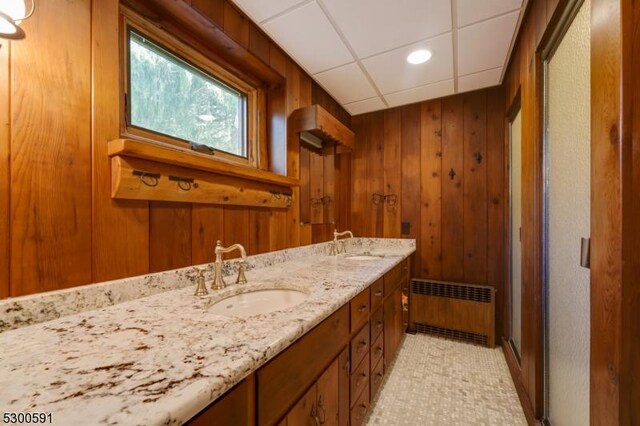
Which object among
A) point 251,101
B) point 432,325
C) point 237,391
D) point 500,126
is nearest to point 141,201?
point 237,391

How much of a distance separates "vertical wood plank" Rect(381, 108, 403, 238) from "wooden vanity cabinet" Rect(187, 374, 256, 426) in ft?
7.23

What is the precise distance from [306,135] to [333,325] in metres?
1.45

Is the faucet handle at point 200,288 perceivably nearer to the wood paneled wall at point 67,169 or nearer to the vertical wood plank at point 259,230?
the wood paneled wall at point 67,169

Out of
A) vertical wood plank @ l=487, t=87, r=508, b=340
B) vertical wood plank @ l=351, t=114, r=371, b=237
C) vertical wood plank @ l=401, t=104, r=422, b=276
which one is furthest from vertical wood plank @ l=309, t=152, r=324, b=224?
vertical wood plank @ l=487, t=87, r=508, b=340

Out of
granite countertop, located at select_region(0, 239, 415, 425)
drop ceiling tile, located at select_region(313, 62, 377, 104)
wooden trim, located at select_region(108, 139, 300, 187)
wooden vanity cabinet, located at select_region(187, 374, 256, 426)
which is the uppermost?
drop ceiling tile, located at select_region(313, 62, 377, 104)

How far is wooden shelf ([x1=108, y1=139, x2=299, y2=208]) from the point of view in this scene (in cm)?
87

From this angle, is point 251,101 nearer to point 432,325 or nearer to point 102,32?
point 102,32

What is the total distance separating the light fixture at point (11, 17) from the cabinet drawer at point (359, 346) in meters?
1.41

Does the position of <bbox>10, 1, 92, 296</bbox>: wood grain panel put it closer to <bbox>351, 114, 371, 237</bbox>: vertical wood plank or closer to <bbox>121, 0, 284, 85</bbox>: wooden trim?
<bbox>121, 0, 284, 85</bbox>: wooden trim

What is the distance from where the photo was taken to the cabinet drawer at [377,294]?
1383mm

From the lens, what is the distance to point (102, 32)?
2.89 ft

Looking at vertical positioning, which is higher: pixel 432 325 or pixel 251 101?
pixel 251 101

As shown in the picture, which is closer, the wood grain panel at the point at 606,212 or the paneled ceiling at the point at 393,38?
the wood grain panel at the point at 606,212

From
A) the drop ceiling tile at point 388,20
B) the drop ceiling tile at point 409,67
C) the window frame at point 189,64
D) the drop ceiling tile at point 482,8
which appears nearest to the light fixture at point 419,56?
the drop ceiling tile at point 409,67
